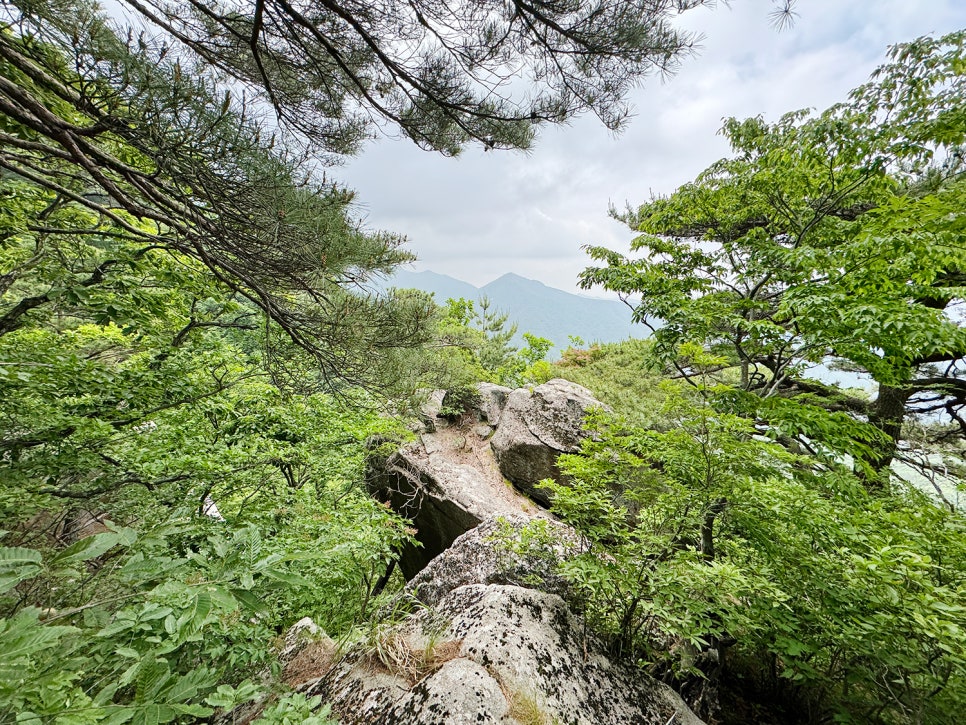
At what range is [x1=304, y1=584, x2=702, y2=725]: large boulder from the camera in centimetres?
140

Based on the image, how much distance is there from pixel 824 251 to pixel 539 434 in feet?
15.4

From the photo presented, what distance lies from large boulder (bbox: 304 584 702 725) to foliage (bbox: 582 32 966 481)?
2.11m

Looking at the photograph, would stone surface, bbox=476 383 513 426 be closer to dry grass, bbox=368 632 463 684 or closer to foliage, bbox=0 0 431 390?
foliage, bbox=0 0 431 390

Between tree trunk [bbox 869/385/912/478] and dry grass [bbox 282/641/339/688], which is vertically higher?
tree trunk [bbox 869/385/912/478]

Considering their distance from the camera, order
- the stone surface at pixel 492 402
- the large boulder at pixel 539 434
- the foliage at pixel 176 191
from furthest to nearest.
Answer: the stone surface at pixel 492 402, the large boulder at pixel 539 434, the foliage at pixel 176 191

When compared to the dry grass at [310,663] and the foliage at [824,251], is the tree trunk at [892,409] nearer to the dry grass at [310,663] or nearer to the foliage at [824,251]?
the foliage at [824,251]

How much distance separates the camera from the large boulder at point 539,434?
255 inches

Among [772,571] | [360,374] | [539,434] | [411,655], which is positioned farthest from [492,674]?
[539,434]

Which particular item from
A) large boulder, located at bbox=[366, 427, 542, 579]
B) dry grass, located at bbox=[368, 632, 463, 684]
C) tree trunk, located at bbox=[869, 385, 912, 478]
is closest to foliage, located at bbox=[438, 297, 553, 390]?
large boulder, located at bbox=[366, 427, 542, 579]

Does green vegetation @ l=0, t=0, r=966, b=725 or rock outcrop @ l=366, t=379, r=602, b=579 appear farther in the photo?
rock outcrop @ l=366, t=379, r=602, b=579

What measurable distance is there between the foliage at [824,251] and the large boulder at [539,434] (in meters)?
2.88

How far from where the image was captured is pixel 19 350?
112 inches

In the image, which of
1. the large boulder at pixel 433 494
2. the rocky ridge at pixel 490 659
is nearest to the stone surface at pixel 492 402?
the large boulder at pixel 433 494

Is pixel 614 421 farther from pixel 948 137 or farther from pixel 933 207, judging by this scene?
pixel 948 137
